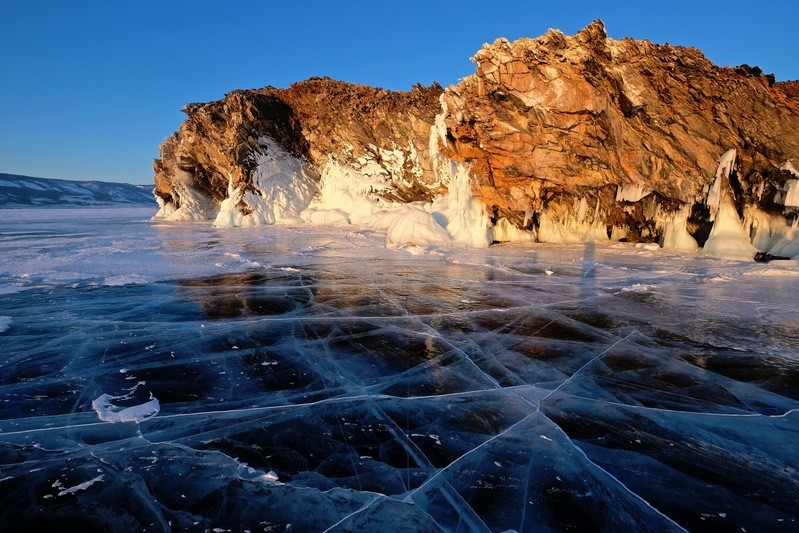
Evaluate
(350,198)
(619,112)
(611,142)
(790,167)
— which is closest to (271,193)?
(350,198)

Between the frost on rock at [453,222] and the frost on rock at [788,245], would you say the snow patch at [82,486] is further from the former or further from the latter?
the frost on rock at [788,245]

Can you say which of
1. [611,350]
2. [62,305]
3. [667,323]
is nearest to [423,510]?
[611,350]

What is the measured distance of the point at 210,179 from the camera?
117 ft

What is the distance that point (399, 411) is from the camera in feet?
11.0

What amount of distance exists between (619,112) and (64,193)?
408 feet

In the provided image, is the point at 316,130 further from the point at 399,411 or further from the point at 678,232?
the point at 399,411

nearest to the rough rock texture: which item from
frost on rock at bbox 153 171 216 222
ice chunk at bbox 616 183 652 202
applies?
frost on rock at bbox 153 171 216 222

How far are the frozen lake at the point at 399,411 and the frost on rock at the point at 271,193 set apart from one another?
20.9m

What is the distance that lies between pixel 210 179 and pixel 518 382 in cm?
3661

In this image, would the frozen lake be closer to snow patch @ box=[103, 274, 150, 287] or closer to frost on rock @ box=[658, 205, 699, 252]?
snow patch @ box=[103, 274, 150, 287]

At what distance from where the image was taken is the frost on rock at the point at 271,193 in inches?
1089

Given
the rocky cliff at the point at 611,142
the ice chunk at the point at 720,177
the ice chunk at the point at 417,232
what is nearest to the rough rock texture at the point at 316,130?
the rocky cliff at the point at 611,142

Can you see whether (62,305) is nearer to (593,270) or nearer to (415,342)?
(415,342)

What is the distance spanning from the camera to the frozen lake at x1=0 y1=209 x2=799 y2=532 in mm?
2299
